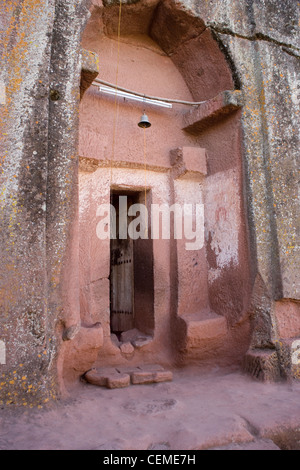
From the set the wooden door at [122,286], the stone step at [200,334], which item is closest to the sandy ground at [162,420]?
the stone step at [200,334]

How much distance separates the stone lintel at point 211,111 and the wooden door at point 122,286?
123 cm

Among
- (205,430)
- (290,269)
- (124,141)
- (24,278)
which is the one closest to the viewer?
(205,430)

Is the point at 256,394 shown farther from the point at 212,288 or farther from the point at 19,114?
the point at 19,114

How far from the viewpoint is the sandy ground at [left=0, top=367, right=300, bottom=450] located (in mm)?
2314

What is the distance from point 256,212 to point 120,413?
2.36 m

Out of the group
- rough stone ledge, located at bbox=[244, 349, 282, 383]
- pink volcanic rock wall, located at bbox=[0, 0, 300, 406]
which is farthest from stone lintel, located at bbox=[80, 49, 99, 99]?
rough stone ledge, located at bbox=[244, 349, 282, 383]

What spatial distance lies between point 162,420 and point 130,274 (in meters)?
2.26

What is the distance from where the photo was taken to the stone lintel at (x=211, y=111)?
4.04m

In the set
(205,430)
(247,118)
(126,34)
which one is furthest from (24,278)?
(126,34)

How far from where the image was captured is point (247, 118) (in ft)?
13.3

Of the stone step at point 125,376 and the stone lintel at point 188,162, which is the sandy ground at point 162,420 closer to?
the stone step at point 125,376

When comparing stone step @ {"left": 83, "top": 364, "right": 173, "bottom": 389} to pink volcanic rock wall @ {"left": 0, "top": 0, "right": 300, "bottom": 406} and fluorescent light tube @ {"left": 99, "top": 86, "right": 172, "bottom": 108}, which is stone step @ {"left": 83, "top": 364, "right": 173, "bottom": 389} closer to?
pink volcanic rock wall @ {"left": 0, "top": 0, "right": 300, "bottom": 406}

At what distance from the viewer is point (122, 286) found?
486 centimetres

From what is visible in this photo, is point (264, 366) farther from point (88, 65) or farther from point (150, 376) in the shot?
point (88, 65)
